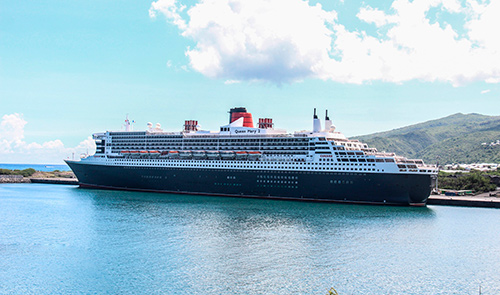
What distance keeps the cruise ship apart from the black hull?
0.31 ft

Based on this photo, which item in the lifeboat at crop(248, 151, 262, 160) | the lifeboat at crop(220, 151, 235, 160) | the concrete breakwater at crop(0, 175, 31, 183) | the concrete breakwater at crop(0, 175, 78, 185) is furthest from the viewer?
the concrete breakwater at crop(0, 175, 31, 183)

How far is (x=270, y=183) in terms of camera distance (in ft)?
169

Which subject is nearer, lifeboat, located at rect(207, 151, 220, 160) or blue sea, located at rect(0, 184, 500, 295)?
blue sea, located at rect(0, 184, 500, 295)

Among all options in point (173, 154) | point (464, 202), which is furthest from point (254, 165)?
point (464, 202)

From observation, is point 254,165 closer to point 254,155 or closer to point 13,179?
point 254,155

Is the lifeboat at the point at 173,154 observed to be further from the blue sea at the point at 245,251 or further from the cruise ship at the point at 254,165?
the blue sea at the point at 245,251

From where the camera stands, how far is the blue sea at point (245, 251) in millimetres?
20906

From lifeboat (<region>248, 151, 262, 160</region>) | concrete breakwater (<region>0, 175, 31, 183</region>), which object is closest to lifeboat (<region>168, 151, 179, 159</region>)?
lifeboat (<region>248, 151, 262, 160</region>)

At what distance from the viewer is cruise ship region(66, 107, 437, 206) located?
4628cm

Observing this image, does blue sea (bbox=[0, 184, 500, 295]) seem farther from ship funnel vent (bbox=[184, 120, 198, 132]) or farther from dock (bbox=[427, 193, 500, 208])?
ship funnel vent (bbox=[184, 120, 198, 132])

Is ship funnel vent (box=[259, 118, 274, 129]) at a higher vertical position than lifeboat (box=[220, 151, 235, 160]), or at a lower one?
higher

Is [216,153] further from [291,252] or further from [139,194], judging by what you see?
[291,252]

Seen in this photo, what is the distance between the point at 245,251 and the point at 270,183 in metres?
25.6

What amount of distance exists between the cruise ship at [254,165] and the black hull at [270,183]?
0.10m
